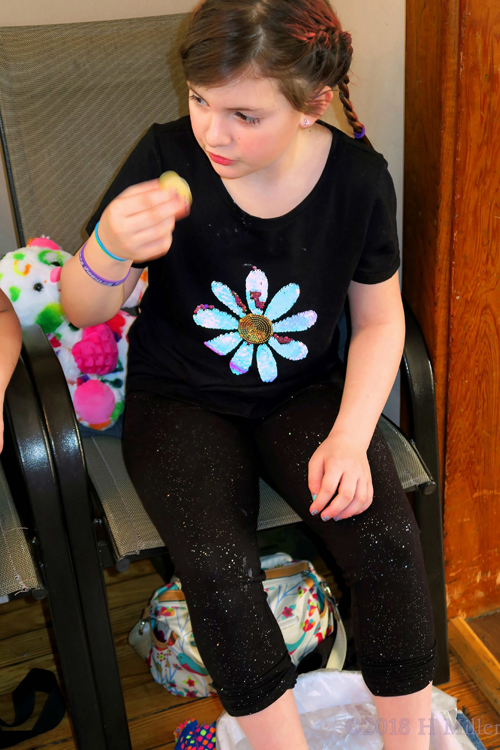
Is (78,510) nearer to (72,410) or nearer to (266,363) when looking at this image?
(72,410)

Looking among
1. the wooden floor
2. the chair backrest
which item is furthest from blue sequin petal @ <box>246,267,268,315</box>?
the wooden floor

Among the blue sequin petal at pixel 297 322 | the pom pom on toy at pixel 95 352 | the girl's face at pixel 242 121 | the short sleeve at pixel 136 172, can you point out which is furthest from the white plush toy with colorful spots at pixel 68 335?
the girl's face at pixel 242 121

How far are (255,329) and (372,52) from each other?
580 millimetres

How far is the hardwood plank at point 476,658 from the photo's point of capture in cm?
116

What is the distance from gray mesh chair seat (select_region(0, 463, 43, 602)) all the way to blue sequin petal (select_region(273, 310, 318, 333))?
43cm

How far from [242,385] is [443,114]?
490 millimetres

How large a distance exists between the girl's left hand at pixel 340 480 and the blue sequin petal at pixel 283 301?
0.19 metres

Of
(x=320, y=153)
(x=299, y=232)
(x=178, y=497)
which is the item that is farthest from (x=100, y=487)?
(x=320, y=153)

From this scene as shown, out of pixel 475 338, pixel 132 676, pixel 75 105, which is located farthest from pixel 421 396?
pixel 75 105

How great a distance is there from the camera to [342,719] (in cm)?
105

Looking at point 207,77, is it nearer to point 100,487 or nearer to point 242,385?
point 242,385

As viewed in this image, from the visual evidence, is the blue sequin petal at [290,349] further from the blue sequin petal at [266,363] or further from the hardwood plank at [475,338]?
the hardwood plank at [475,338]

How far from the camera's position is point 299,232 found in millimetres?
957

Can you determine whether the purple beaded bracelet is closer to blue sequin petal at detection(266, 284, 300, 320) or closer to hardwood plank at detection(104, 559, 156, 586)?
blue sequin petal at detection(266, 284, 300, 320)
